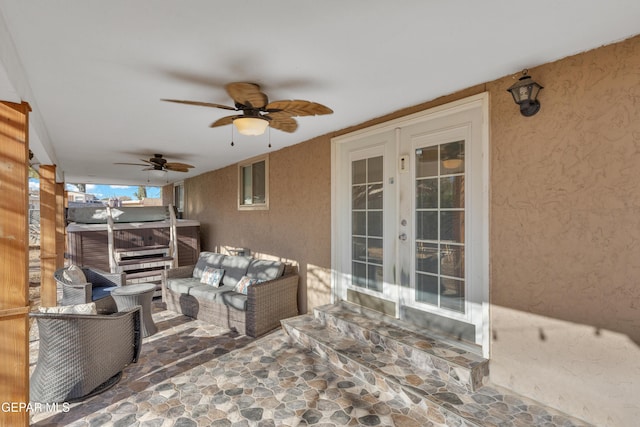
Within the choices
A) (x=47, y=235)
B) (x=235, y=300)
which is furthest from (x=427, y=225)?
(x=47, y=235)

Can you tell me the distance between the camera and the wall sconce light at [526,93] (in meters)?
2.28

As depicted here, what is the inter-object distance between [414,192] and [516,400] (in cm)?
192

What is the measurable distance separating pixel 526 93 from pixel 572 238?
42.7 inches

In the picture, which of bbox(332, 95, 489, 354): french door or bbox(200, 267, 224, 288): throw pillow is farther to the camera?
bbox(200, 267, 224, 288): throw pillow

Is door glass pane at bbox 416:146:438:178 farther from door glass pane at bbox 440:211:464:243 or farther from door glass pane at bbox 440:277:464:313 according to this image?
door glass pane at bbox 440:277:464:313

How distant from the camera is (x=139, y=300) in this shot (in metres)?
3.96

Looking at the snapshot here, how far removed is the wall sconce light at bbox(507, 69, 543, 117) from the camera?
2.28 meters

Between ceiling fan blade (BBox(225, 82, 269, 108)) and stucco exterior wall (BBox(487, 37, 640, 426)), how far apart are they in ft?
6.23

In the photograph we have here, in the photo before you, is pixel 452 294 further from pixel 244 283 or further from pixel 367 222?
pixel 244 283

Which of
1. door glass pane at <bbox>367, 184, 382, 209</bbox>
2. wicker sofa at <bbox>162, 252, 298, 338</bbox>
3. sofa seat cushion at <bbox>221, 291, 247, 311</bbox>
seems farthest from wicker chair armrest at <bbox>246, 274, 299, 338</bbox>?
door glass pane at <bbox>367, 184, 382, 209</bbox>

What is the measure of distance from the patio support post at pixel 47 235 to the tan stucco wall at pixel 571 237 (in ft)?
19.8

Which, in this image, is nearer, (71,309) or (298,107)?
(298,107)

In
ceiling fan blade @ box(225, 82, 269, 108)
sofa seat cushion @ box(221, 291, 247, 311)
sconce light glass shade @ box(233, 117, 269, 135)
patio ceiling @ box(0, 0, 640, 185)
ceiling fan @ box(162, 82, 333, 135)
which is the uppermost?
patio ceiling @ box(0, 0, 640, 185)

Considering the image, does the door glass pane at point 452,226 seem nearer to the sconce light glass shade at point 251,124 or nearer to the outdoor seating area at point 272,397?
the outdoor seating area at point 272,397
